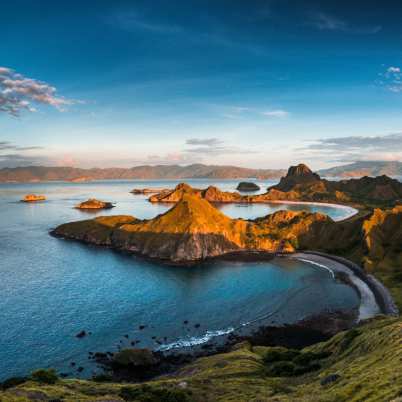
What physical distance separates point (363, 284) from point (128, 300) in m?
77.1

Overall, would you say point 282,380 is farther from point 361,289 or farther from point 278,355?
point 361,289

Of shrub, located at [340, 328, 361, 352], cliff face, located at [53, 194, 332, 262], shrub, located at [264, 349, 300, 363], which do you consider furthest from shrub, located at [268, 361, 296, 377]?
cliff face, located at [53, 194, 332, 262]

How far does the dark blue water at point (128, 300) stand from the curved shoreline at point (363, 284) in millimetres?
4423

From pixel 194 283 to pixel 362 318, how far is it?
2147 inches

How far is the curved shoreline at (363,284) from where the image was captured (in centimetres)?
9501

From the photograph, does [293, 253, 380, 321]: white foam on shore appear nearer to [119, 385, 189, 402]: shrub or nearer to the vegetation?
the vegetation

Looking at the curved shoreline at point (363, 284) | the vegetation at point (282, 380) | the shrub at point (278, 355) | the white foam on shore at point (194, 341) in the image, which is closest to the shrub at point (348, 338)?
the vegetation at point (282, 380)

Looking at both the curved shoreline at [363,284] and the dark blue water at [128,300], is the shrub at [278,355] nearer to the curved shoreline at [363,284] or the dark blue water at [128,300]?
the dark blue water at [128,300]

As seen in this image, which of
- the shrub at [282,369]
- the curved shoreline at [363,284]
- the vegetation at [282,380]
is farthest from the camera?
the curved shoreline at [363,284]

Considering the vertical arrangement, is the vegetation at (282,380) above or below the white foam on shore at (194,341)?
above

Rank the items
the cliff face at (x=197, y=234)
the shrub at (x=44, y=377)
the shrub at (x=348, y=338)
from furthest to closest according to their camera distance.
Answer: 1. the cliff face at (x=197, y=234)
2. the shrub at (x=348, y=338)
3. the shrub at (x=44, y=377)

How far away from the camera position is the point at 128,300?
105000mm

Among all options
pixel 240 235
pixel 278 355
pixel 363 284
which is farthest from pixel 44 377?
pixel 240 235

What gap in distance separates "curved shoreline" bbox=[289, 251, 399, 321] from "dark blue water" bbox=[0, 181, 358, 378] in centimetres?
442
